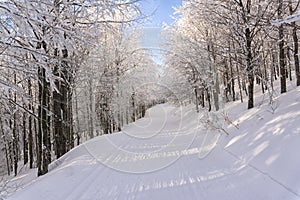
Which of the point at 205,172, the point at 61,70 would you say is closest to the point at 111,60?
the point at 61,70

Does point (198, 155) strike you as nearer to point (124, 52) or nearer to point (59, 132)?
point (59, 132)

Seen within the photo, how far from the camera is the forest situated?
476cm

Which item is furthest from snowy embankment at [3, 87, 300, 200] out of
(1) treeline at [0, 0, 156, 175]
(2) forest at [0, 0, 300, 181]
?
(1) treeline at [0, 0, 156, 175]

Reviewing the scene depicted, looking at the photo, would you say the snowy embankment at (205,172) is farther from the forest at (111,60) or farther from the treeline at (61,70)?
the treeline at (61,70)

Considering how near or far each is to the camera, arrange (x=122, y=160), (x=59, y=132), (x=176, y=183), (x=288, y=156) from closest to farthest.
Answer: (x=288, y=156) < (x=176, y=183) < (x=122, y=160) < (x=59, y=132)

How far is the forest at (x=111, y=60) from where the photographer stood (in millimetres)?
4762

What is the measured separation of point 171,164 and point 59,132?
6.32m

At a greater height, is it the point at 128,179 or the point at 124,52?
the point at 124,52

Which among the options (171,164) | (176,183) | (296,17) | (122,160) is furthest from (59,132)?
(296,17)

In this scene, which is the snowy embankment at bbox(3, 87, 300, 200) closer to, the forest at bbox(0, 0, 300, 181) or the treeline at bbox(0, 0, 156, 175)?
the forest at bbox(0, 0, 300, 181)

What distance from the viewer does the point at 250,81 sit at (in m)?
12.2

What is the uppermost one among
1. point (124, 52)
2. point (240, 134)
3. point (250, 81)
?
point (124, 52)

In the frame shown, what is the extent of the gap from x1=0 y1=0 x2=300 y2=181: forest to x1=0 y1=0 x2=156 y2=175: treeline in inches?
1.3

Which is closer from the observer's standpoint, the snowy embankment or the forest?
the forest
